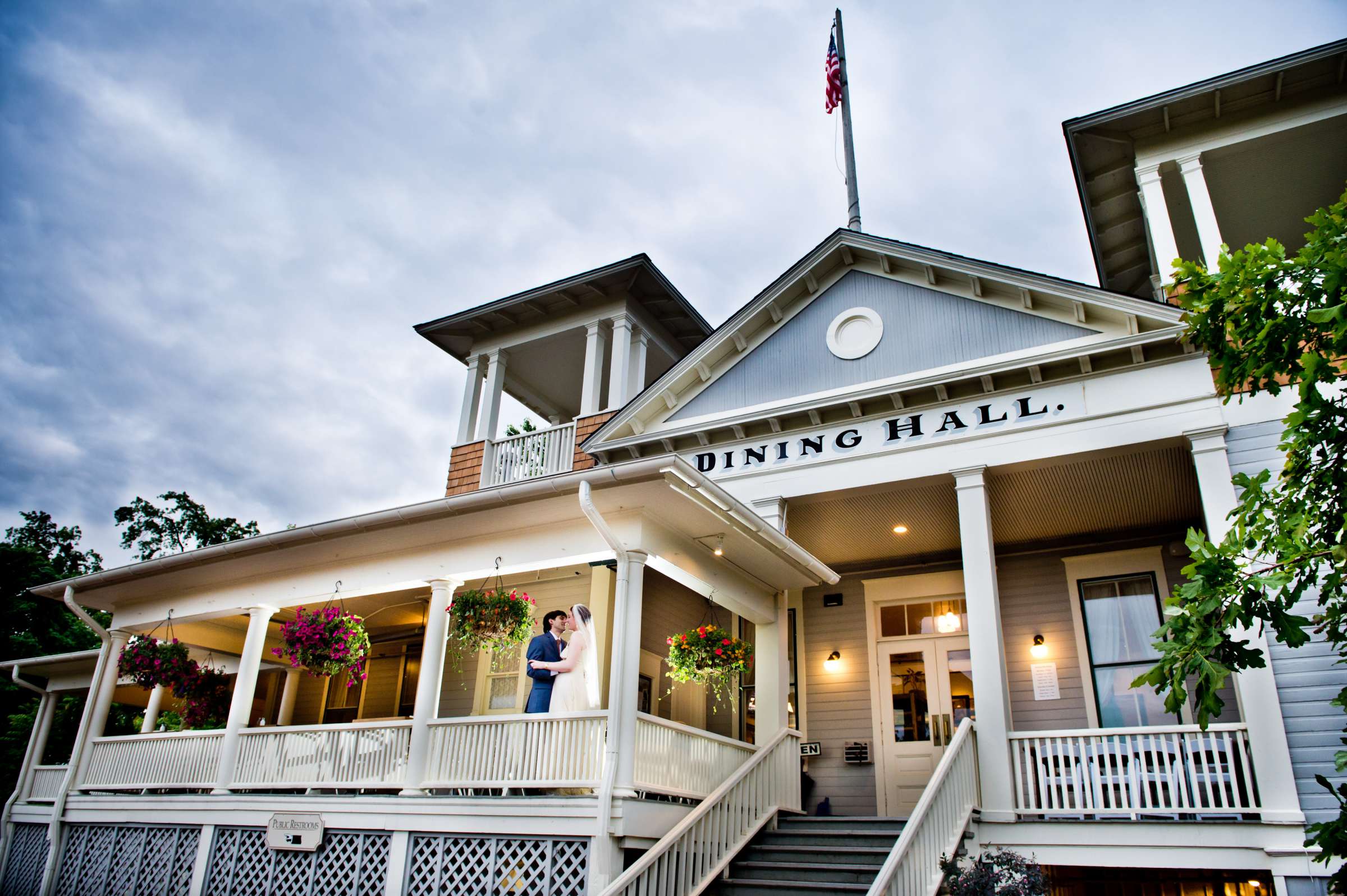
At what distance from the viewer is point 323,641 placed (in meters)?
8.32

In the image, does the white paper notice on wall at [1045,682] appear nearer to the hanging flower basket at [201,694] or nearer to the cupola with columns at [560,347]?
the cupola with columns at [560,347]

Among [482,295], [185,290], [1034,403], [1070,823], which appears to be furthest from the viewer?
[482,295]

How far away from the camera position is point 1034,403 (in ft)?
30.0

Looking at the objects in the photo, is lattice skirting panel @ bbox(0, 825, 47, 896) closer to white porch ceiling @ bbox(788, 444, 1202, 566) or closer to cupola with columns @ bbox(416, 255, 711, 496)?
cupola with columns @ bbox(416, 255, 711, 496)

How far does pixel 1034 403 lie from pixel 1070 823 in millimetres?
4026

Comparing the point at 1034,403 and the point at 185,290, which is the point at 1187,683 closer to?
the point at 1034,403

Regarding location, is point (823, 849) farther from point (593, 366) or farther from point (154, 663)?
point (154, 663)

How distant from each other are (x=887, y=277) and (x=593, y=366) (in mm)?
4410

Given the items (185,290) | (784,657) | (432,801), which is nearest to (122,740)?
(432,801)

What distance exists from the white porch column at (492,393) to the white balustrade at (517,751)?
6080 millimetres

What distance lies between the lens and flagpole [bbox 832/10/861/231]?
525 inches

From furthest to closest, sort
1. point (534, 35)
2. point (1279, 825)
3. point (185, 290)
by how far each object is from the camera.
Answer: point (185, 290) → point (534, 35) → point (1279, 825)

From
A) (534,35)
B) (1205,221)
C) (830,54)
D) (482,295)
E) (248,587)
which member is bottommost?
(248,587)

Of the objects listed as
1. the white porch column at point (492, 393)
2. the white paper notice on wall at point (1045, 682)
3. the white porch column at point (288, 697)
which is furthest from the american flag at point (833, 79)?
the white porch column at point (288, 697)
